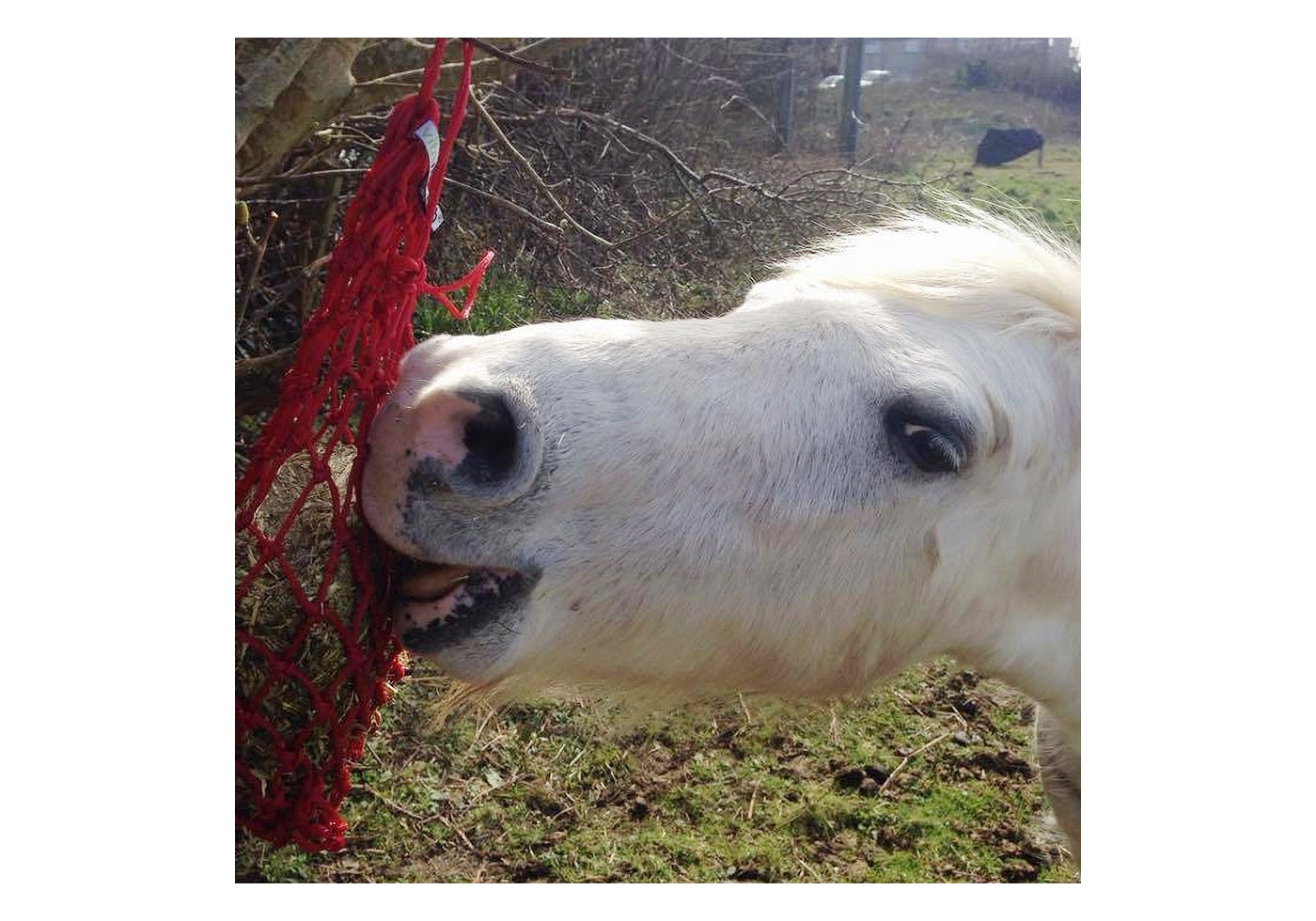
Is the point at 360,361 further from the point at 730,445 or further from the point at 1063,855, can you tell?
the point at 1063,855

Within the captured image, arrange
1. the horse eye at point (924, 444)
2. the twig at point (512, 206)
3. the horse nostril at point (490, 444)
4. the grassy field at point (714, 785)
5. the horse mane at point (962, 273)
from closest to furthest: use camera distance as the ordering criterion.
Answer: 1. the horse nostril at point (490, 444)
2. the horse eye at point (924, 444)
3. the horse mane at point (962, 273)
4. the grassy field at point (714, 785)
5. the twig at point (512, 206)

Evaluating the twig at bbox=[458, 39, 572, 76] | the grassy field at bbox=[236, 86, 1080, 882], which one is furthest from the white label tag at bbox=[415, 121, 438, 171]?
the grassy field at bbox=[236, 86, 1080, 882]

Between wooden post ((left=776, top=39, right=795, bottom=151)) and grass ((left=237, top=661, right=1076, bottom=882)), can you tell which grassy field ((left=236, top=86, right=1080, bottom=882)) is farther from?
wooden post ((left=776, top=39, right=795, bottom=151))

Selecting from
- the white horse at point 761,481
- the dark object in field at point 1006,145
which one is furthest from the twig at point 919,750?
the dark object in field at point 1006,145

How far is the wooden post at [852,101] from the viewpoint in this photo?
125 cm

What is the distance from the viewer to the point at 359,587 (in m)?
0.96

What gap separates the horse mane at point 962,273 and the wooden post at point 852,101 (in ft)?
0.78

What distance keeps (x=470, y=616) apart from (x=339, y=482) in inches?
10.7

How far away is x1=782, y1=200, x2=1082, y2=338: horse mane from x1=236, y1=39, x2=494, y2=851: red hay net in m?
0.38

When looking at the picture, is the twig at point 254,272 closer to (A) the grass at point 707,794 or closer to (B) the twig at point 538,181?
(B) the twig at point 538,181

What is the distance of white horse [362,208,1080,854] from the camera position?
87 cm

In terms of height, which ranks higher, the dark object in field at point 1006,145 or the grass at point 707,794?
the dark object in field at point 1006,145

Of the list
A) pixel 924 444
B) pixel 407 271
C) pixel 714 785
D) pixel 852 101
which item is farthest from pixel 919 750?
pixel 407 271

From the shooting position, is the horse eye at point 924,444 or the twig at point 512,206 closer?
the horse eye at point 924,444
